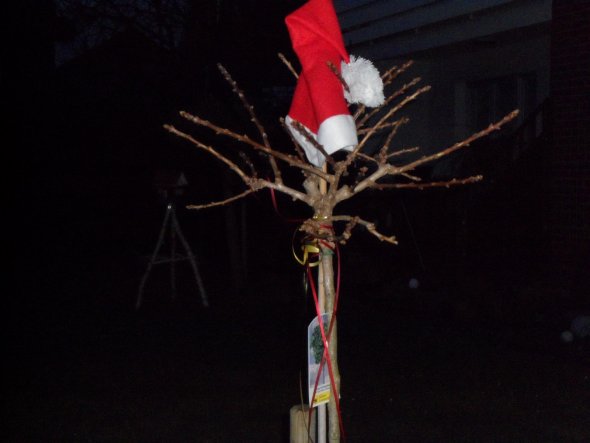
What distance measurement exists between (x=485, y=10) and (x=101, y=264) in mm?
6961

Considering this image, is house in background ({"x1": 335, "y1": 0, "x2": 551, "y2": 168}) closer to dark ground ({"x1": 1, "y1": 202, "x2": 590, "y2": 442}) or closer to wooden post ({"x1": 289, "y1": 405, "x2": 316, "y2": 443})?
dark ground ({"x1": 1, "y1": 202, "x2": 590, "y2": 442})

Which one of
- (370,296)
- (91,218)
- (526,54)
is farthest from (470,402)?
(91,218)

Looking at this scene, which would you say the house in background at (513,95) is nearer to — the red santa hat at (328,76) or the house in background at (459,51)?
→ the house in background at (459,51)

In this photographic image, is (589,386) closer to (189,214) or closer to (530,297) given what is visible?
(530,297)

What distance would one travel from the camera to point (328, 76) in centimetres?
344

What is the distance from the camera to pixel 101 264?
14047 millimetres

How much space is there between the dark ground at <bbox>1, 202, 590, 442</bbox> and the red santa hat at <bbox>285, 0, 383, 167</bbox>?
2.76 ft

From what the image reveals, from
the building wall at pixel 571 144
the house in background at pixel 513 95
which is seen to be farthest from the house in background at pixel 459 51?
the building wall at pixel 571 144

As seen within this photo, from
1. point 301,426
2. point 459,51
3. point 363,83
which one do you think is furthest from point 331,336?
point 459,51

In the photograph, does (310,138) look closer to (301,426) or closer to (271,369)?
(301,426)

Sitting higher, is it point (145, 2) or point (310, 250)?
point (145, 2)

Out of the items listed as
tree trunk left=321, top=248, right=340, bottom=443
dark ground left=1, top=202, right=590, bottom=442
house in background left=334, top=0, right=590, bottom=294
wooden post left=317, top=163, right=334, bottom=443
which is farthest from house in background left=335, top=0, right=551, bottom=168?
tree trunk left=321, top=248, right=340, bottom=443

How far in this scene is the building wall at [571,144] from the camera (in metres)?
8.89

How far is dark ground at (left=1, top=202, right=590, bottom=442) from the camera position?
221 inches
